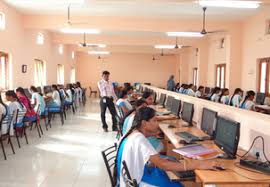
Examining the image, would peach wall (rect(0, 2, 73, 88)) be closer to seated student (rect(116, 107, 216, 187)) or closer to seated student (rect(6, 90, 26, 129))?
seated student (rect(6, 90, 26, 129))

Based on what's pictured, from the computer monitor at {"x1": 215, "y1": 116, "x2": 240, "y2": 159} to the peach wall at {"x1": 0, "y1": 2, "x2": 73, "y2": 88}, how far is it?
584cm

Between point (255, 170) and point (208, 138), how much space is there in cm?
114

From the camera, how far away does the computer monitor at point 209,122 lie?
332 cm

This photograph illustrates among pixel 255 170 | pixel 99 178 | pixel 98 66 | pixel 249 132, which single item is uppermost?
pixel 98 66

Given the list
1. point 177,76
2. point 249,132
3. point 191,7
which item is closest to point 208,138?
point 249,132

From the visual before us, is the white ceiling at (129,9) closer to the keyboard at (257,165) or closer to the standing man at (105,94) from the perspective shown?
the standing man at (105,94)

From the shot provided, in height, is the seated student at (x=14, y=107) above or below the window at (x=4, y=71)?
below

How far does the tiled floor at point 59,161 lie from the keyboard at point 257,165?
6.14 feet

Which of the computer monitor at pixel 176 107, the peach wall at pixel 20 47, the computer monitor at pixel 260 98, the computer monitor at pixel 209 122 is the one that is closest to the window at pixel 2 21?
the peach wall at pixel 20 47

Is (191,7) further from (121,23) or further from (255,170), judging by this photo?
(255,170)

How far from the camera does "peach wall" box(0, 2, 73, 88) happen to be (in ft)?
24.9

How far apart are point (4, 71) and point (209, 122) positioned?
591 cm

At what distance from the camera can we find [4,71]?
777 cm

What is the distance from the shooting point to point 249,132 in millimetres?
2844
